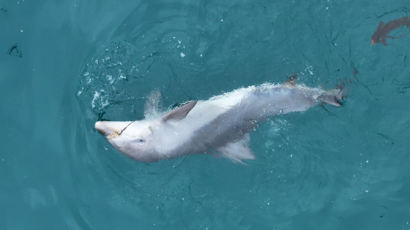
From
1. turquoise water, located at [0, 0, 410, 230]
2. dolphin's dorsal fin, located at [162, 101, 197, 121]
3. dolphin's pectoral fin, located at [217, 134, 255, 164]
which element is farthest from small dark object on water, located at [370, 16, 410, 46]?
dolphin's dorsal fin, located at [162, 101, 197, 121]

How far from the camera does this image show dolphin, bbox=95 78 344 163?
6.32m

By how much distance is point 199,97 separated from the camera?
710 centimetres

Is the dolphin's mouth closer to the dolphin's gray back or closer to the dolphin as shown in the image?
the dolphin

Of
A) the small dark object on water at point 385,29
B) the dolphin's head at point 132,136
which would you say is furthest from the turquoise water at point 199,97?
the dolphin's head at point 132,136

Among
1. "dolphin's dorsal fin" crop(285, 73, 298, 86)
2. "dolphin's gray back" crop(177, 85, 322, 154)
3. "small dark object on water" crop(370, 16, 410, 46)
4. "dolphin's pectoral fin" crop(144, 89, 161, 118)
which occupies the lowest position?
"dolphin's gray back" crop(177, 85, 322, 154)

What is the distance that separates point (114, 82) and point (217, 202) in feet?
7.80

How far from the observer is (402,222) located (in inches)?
295

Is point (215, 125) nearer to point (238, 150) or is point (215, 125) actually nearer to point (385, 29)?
point (238, 150)

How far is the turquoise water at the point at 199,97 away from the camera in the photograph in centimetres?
700

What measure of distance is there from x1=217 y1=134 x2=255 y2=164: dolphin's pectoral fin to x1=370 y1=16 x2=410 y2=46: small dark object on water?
2.45 metres

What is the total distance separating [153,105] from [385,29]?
356cm

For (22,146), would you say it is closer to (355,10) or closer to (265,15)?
(265,15)

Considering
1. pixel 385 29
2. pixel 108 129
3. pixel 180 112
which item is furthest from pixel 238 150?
pixel 385 29

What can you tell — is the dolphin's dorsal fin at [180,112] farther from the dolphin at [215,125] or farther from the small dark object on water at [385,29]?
the small dark object on water at [385,29]
